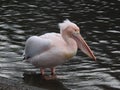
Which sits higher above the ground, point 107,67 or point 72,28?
point 72,28

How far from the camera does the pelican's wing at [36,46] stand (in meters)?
9.01

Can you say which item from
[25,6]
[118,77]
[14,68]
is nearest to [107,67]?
[118,77]

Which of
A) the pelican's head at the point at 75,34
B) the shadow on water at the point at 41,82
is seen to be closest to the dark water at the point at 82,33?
the shadow on water at the point at 41,82

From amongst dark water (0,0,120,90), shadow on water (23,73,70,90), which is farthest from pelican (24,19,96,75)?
dark water (0,0,120,90)

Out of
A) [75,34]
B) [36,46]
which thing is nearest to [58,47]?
[75,34]

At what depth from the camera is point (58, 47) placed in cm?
887

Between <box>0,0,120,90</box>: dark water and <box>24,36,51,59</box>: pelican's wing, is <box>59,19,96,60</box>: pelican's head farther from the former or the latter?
<box>0,0,120,90</box>: dark water

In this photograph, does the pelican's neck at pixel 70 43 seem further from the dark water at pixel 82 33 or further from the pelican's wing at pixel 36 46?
the dark water at pixel 82 33

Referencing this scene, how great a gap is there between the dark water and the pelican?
0.48 m

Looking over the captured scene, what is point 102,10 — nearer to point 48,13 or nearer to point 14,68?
point 48,13

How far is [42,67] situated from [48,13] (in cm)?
628

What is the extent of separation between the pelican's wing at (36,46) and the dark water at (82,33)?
0.47 meters

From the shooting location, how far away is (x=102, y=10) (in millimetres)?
16000

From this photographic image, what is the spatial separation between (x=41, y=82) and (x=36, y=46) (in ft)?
2.63
